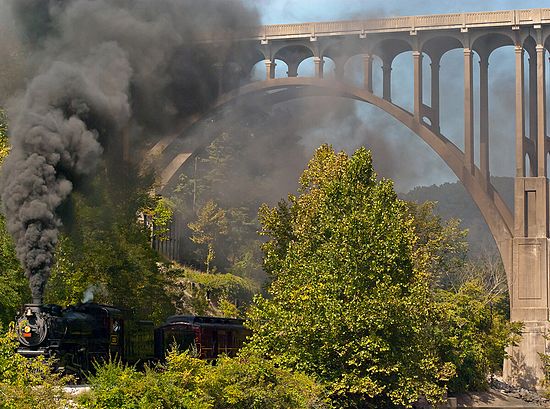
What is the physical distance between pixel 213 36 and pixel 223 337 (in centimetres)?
2480

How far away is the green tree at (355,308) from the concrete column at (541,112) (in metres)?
24.3

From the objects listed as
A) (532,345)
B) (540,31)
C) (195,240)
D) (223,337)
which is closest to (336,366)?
(223,337)

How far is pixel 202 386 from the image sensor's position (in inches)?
1137

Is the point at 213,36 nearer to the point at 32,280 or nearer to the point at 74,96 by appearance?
the point at 74,96

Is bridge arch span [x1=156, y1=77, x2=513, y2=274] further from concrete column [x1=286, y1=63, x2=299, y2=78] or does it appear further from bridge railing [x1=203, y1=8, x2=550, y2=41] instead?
bridge railing [x1=203, y1=8, x2=550, y2=41]

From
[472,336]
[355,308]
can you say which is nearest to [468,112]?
[472,336]

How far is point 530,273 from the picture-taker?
62.8 m

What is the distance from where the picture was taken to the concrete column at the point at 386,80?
67.1 meters

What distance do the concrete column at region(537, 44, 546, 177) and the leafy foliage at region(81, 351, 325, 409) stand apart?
101 ft

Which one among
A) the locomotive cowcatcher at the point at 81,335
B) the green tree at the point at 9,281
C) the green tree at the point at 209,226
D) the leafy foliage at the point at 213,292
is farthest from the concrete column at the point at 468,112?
the green tree at the point at 9,281

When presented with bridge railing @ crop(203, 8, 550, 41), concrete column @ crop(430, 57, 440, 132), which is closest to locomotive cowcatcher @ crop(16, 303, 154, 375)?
bridge railing @ crop(203, 8, 550, 41)

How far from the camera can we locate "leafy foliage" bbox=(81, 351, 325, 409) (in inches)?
1011

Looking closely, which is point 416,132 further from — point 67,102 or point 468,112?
point 67,102

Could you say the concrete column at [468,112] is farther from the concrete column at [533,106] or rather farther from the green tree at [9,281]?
the green tree at [9,281]
